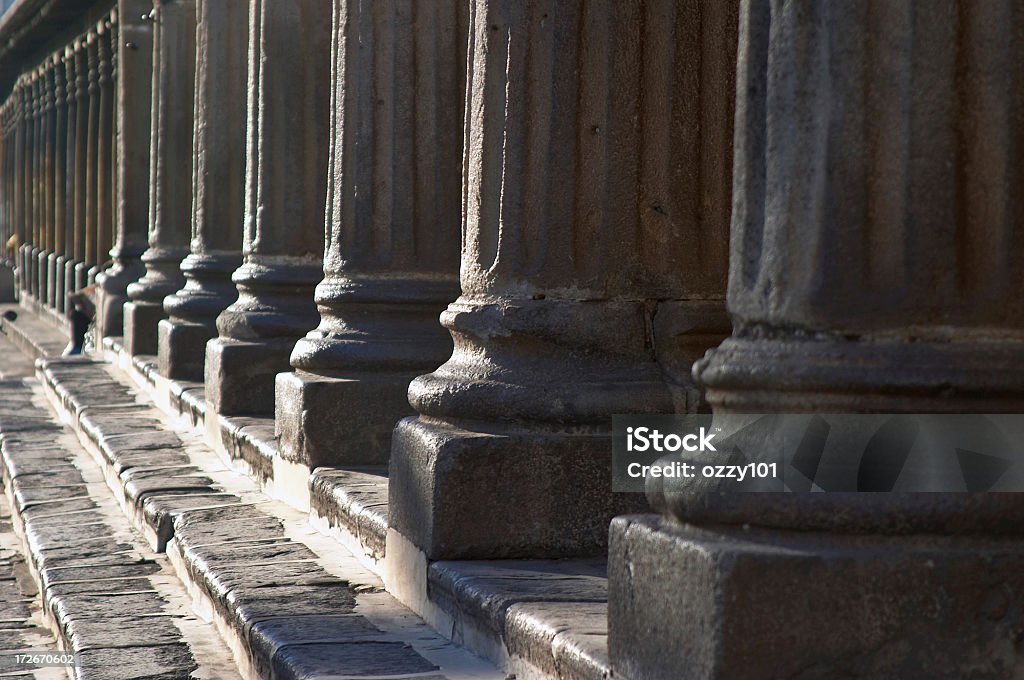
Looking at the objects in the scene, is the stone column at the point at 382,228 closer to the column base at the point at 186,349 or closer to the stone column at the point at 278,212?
the stone column at the point at 278,212

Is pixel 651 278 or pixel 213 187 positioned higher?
pixel 213 187

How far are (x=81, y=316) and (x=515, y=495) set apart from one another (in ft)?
38.9

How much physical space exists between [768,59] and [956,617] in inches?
36.1

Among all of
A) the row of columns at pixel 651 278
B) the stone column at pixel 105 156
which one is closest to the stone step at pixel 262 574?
the row of columns at pixel 651 278

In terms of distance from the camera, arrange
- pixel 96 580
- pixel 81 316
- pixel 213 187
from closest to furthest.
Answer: pixel 96 580
pixel 213 187
pixel 81 316

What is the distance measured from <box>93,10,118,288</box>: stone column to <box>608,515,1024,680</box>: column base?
14999 mm

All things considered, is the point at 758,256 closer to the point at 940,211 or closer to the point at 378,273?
the point at 940,211

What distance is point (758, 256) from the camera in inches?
105

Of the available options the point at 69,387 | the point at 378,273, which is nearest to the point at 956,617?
the point at 378,273

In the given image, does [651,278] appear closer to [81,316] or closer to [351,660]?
[351,660]

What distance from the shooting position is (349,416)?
5.60 m

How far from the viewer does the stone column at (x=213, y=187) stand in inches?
338

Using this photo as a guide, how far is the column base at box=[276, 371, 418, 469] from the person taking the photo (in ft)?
18.3

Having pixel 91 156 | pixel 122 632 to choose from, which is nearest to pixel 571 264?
pixel 122 632
